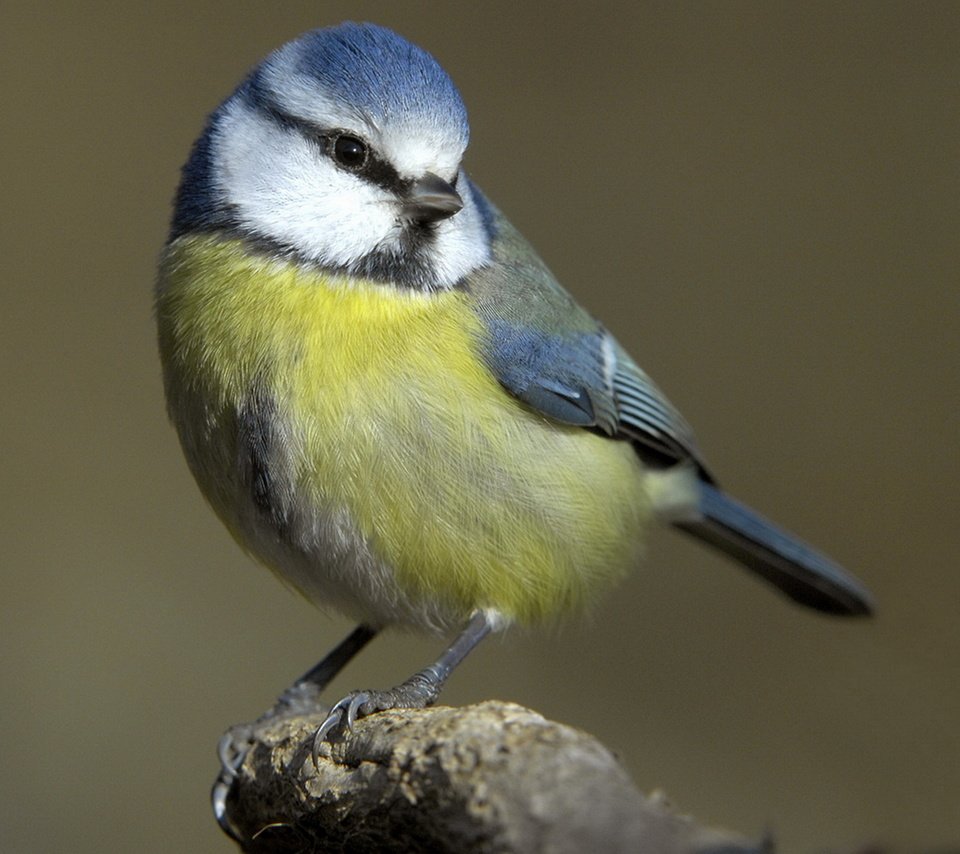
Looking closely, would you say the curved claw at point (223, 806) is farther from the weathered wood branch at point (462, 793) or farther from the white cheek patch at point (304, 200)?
the white cheek patch at point (304, 200)

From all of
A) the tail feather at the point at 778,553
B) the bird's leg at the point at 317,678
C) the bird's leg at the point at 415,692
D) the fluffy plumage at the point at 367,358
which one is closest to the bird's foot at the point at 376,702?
the bird's leg at the point at 415,692

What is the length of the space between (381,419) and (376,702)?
33cm

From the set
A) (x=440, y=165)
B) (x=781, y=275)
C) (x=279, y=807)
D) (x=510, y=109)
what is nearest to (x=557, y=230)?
(x=510, y=109)

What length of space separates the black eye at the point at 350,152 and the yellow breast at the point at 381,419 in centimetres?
14

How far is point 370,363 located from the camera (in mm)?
1478

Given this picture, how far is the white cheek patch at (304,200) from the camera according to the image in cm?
151

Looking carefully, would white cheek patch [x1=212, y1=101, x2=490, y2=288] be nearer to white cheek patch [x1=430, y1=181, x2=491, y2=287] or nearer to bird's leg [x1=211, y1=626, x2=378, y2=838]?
white cheek patch [x1=430, y1=181, x2=491, y2=287]

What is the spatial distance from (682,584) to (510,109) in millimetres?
1340

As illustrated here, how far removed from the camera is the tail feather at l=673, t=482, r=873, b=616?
217 centimetres

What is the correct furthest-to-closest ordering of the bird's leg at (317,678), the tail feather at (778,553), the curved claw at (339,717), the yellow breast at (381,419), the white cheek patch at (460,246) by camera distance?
the tail feather at (778,553)
the bird's leg at (317,678)
the white cheek patch at (460,246)
the yellow breast at (381,419)
the curved claw at (339,717)

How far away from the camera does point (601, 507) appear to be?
68.7 inches

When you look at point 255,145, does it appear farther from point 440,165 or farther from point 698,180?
point 698,180

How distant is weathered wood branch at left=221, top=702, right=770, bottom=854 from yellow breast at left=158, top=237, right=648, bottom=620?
0.96 feet

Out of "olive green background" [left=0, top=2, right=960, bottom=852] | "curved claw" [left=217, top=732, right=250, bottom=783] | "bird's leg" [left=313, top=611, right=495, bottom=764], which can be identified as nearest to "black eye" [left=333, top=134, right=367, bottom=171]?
"bird's leg" [left=313, top=611, right=495, bottom=764]
